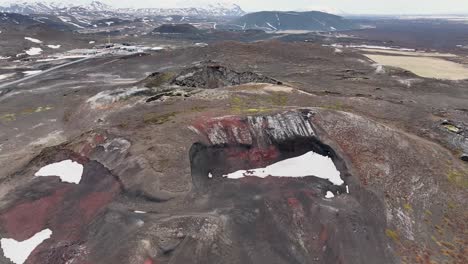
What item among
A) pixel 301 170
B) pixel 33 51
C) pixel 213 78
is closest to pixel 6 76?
pixel 33 51

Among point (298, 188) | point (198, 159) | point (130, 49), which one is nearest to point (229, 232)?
point (298, 188)

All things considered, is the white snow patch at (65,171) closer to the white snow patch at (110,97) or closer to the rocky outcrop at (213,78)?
the white snow patch at (110,97)

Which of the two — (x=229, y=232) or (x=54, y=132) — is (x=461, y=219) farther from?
(x=54, y=132)

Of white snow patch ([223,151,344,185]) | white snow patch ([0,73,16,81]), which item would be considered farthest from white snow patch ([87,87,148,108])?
white snow patch ([0,73,16,81])

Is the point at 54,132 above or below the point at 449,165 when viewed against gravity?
below

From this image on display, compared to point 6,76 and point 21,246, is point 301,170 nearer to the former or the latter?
point 21,246

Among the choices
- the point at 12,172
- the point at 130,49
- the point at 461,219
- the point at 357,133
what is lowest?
the point at 130,49

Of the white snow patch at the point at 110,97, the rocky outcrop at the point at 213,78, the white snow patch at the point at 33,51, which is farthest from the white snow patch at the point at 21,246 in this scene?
the white snow patch at the point at 33,51
